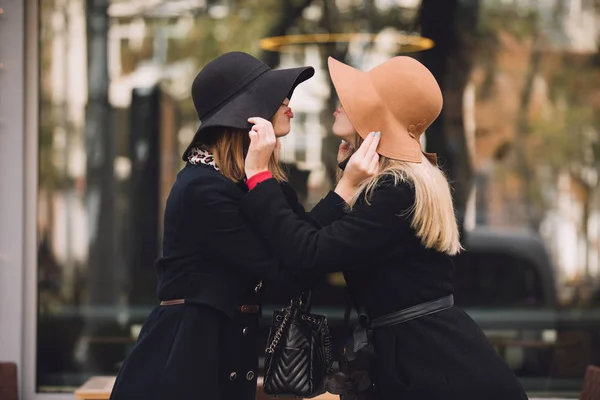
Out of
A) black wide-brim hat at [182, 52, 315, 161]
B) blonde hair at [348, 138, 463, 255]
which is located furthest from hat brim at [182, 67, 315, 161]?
blonde hair at [348, 138, 463, 255]

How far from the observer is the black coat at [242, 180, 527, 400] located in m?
3.05

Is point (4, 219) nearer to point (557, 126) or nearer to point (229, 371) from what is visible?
point (229, 371)

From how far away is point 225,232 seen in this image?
120 inches

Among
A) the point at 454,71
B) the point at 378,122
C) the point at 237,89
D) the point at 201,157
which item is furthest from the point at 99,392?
the point at 454,71

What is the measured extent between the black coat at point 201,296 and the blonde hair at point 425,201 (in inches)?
7.4

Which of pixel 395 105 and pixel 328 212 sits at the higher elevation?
pixel 395 105

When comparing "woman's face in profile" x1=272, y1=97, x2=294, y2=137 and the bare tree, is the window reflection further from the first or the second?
"woman's face in profile" x1=272, y1=97, x2=294, y2=137

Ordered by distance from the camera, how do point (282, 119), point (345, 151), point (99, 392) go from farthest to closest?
point (99, 392) → point (345, 151) → point (282, 119)

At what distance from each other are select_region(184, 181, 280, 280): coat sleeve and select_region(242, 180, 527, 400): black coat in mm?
46

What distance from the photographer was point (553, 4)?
562cm

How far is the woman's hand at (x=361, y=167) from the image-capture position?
3170mm

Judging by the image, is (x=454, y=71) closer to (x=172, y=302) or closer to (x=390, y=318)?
(x=390, y=318)

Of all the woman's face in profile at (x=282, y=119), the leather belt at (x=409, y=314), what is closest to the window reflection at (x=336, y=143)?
the woman's face in profile at (x=282, y=119)

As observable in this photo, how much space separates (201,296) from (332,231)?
1.45 feet
